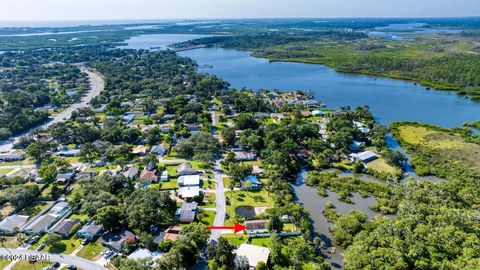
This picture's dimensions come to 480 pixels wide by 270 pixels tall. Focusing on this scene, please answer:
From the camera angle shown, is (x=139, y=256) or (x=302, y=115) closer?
(x=139, y=256)

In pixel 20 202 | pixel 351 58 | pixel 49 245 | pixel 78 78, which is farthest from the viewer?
pixel 351 58

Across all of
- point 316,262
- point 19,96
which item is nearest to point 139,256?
point 316,262

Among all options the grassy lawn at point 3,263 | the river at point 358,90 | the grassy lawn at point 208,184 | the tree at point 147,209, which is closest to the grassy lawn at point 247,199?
the grassy lawn at point 208,184

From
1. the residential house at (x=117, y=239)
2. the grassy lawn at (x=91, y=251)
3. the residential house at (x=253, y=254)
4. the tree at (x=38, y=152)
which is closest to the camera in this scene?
the residential house at (x=253, y=254)

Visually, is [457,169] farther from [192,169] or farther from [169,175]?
[169,175]

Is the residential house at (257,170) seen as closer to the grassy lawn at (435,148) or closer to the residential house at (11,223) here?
the grassy lawn at (435,148)

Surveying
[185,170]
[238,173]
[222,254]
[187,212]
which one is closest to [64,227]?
[187,212]
